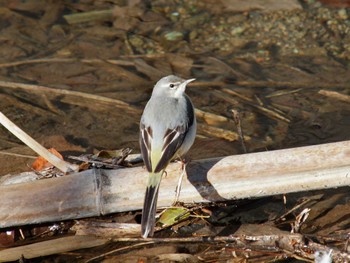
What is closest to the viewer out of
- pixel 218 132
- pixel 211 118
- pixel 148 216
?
pixel 148 216

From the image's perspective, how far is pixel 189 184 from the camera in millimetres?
6402

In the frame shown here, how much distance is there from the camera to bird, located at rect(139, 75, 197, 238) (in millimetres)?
6078

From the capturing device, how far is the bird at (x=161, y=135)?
6078 mm

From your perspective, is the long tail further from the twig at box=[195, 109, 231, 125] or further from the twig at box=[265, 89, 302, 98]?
the twig at box=[265, 89, 302, 98]

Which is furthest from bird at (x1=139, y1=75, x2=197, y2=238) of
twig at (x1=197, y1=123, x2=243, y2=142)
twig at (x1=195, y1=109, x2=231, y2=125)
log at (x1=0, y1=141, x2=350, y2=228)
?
twig at (x1=195, y1=109, x2=231, y2=125)

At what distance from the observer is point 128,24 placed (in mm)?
11867

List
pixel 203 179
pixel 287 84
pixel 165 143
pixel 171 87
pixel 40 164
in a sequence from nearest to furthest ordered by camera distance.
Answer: pixel 203 179 → pixel 165 143 → pixel 171 87 → pixel 40 164 → pixel 287 84

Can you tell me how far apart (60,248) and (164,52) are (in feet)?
16.4

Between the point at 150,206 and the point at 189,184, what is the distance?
0.54 metres

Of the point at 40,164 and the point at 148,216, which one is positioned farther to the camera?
the point at 40,164

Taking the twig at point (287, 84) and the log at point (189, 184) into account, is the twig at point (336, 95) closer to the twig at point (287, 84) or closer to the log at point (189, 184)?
the twig at point (287, 84)

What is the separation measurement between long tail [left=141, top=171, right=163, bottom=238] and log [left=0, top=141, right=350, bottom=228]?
265mm

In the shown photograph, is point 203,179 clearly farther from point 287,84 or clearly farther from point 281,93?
point 287,84

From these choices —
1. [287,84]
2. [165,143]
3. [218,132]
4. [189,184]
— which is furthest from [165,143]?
[287,84]
